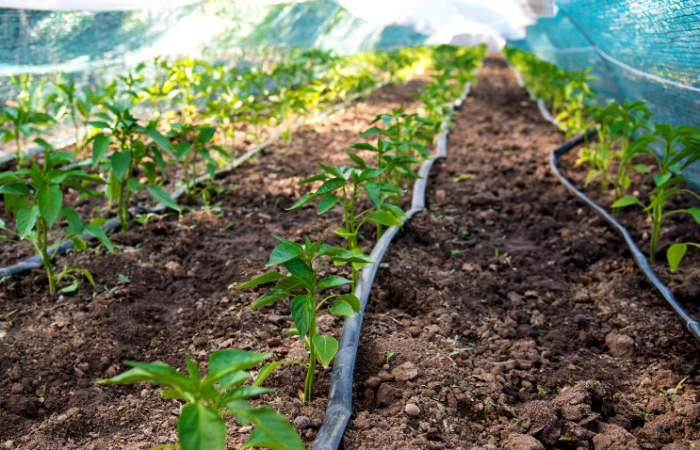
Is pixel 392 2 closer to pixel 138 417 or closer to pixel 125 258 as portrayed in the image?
pixel 125 258

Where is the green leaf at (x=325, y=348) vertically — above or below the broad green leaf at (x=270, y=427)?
below

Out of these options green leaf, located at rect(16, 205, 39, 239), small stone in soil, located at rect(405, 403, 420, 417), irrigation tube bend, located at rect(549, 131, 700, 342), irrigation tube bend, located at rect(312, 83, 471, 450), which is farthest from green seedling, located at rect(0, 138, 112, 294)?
irrigation tube bend, located at rect(549, 131, 700, 342)

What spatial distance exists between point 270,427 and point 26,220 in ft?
4.47

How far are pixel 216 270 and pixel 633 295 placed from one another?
1.83 m

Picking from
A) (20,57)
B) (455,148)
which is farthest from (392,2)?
(20,57)

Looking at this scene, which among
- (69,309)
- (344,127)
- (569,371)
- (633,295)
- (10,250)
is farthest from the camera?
(344,127)

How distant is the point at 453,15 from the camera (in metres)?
7.40

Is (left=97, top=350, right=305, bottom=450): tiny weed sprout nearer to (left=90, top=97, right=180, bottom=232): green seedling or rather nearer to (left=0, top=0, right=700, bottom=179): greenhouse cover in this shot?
(left=90, top=97, right=180, bottom=232): green seedling

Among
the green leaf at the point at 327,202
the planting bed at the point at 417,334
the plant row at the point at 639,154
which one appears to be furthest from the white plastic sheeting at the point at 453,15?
the green leaf at the point at 327,202

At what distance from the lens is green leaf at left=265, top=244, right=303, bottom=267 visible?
1297 mm

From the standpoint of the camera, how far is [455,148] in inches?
176

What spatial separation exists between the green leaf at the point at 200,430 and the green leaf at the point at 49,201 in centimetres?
116

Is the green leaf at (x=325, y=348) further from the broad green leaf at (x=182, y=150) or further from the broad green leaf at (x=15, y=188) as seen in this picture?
the broad green leaf at (x=182, y=150)

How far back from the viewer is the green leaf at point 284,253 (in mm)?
1297
